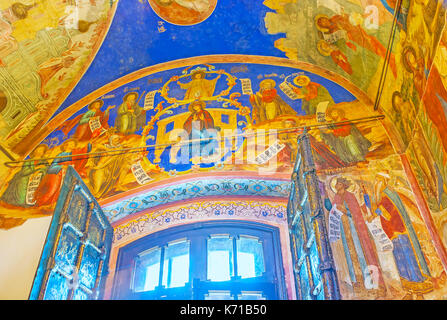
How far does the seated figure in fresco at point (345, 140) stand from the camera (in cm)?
614

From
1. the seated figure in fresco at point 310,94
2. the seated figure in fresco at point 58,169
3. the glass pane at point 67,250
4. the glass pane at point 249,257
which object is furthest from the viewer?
the seated figure in fresco at point 310,94

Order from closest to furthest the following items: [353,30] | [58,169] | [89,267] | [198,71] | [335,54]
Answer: [89,267]
[353,30]
[58,169]
[335,54]
[198,71]

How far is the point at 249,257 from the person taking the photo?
6.47m

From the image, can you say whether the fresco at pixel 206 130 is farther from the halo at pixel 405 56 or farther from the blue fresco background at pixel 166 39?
the halo at pixel 405 56

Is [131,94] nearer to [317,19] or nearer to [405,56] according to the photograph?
[317,19]

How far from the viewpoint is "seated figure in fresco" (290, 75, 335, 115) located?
7.09 meters

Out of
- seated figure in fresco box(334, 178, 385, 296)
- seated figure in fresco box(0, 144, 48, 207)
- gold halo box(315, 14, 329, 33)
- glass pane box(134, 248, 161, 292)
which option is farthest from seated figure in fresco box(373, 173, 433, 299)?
seated figure in fresco box(0, 144, 48, 207)

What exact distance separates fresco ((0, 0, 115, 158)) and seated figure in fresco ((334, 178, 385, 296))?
530cm

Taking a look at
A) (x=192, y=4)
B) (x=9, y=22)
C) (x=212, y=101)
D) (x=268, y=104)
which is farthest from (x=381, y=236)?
(x=9, y=22)

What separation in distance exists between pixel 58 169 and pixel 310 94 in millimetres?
4869

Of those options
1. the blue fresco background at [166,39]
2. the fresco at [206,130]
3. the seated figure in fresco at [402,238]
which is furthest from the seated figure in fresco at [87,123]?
the seated figure in fresco at [402,238]

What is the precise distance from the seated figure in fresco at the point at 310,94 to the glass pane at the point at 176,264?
3.35m
